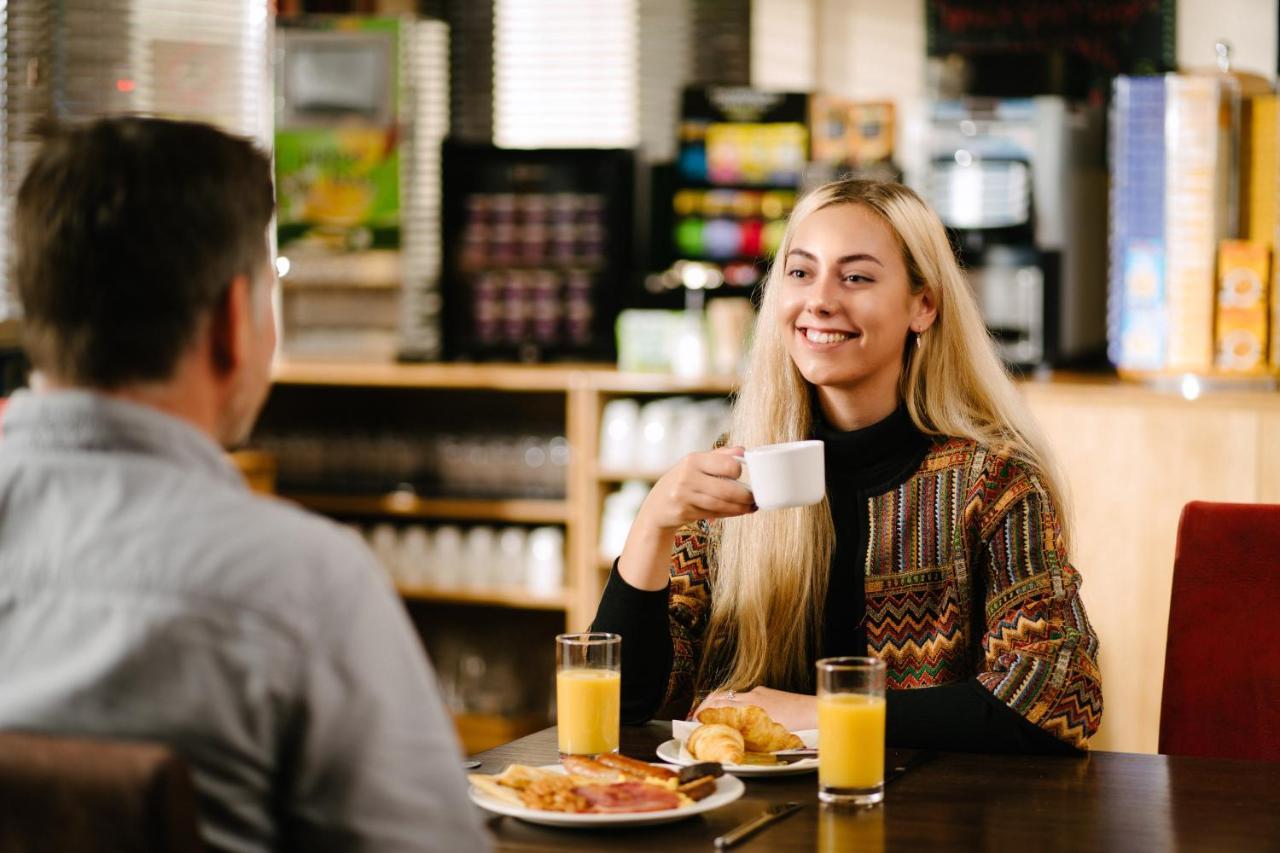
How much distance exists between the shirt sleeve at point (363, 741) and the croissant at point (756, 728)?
738 millimetres

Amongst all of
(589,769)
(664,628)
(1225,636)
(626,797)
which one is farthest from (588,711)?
(1225,636)

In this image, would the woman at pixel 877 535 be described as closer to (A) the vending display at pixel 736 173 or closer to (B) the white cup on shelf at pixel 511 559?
(A) the vending display at pixel 736 173

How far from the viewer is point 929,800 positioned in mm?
1563

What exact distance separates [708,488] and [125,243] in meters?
0.95

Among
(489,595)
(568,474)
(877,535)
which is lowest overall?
(489,595)

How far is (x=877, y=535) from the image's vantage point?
6.88ft

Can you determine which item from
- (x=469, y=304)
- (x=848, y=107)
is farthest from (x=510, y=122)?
(x=848, y=107)

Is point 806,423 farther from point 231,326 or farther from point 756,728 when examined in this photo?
point 231,326

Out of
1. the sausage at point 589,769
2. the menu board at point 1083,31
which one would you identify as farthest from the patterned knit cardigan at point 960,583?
the menu board at point 1083,31

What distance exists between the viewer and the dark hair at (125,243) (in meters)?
0.99

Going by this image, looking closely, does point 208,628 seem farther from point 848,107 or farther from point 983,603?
point 848,107

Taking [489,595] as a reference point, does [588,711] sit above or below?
above

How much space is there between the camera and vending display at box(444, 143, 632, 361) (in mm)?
4629

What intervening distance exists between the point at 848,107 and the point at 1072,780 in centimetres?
307
